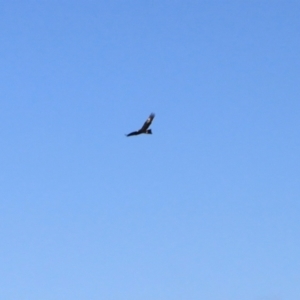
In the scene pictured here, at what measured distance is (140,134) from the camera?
607 feet
